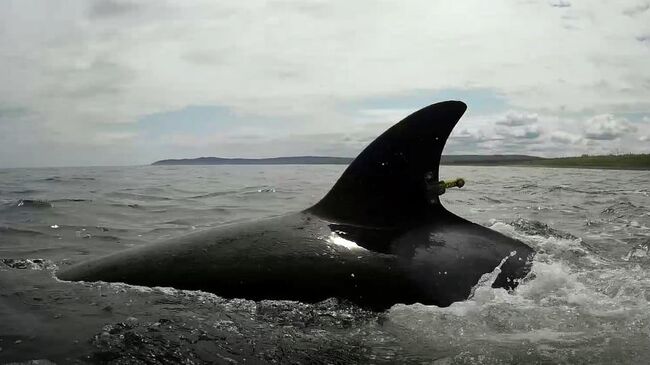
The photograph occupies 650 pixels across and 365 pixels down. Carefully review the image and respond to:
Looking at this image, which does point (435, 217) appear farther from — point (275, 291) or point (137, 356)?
point (137, 356)

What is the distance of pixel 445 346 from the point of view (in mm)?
3785

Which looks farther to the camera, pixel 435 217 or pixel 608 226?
pixel 608 226

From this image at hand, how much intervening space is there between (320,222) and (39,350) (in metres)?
2.56

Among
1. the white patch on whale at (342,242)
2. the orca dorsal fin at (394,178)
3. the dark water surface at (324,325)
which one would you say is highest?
the orca dorsal fin at (394,178)

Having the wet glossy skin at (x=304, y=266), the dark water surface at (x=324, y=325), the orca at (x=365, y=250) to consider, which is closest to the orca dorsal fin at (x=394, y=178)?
the orca at (x=365, y=250)

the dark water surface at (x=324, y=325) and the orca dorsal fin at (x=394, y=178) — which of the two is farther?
the orca dorsal fin at (x=394, y=178)

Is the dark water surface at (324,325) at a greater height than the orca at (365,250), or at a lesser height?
lesser

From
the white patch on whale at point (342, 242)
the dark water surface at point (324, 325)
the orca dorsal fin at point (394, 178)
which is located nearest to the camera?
the dark water surface at point (324, 325)

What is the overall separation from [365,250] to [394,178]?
0.88m

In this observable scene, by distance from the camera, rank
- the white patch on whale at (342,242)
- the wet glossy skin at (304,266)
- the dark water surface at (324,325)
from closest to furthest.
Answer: the dark water surface at (324,325) → the wet glossy skin at (304,266) → the white patch on whale at (342,242)

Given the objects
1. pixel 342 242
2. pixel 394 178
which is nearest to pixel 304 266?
pixel 342 242

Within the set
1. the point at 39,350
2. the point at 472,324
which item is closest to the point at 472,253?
the point at 472,324

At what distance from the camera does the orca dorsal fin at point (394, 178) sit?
522 centimetres

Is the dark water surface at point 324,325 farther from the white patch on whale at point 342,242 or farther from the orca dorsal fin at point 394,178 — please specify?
the orca dorsal fin at point 394,178
